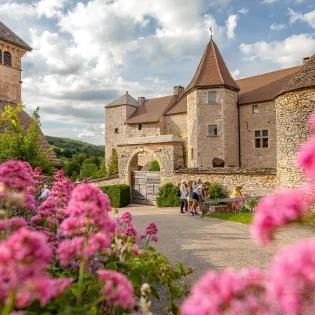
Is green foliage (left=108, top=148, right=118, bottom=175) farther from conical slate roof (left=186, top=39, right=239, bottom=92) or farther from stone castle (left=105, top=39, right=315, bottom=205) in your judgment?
conical slate roof (left=186, top=39, right=239, bottom=92)

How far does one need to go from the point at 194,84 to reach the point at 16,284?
73.8 feet

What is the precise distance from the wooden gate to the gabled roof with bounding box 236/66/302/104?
36.4 feet

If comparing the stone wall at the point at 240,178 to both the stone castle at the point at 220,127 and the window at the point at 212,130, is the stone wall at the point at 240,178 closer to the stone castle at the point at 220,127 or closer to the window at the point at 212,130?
the stone castle at the point at 220,127

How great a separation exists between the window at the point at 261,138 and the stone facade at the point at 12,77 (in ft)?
65.5

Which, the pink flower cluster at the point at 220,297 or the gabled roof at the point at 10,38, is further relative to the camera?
Result: the gabled roof at the point at 10,38

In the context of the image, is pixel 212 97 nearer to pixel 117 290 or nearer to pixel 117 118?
pixel 117 118

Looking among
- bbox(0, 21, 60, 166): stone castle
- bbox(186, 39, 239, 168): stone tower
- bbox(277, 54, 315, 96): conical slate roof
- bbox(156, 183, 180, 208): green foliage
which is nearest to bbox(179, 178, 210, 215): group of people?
bbox(156, 183, 180, 208): green foliage

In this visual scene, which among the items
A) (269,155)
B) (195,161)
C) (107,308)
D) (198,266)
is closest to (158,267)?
(107,308)

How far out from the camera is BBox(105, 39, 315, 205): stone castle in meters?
12.3

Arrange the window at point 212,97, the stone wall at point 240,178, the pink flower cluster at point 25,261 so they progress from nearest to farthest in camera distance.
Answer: the pink flower cluster at point 25,261 < the stone wall at point 240,178 < the window at point 212,97

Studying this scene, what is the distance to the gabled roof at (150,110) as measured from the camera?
3075cm

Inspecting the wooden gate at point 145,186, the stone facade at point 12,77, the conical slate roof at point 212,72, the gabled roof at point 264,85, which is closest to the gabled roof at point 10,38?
the stone facade at point 12,77

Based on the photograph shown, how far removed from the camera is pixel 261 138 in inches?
899

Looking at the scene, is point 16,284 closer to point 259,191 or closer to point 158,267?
point 158,267
